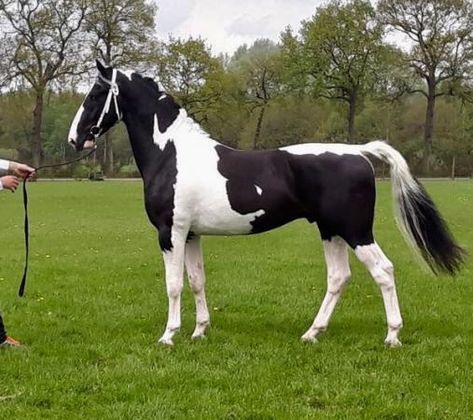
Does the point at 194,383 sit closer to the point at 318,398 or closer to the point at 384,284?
the point at 318,398

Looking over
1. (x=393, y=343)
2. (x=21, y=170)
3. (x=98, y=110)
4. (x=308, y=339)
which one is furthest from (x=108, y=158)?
(x=393, y=343)

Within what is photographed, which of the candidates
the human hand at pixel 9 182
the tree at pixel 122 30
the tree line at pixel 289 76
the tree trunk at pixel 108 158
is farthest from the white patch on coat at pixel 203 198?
the tree trunk at pixel 108 158

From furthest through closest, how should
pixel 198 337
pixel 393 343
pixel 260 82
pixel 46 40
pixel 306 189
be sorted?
pixel 260 82, pixel 46 40, pixel 198 337, pixel 306 189, pixel 393 343

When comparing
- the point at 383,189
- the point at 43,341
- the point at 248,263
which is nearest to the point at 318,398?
the point at 43,341

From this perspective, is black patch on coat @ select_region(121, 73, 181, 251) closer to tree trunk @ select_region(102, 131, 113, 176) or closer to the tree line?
the tree line

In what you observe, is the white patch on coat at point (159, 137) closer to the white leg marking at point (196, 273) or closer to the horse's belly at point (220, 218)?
the horse's belly at point (220, 218)

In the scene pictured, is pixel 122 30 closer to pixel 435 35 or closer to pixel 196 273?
pixel 435 35

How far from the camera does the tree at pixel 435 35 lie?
2067 inches

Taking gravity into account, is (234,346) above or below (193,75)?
below

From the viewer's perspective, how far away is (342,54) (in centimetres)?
5316

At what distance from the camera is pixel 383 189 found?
36.4 meters

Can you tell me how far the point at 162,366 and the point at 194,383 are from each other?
0.58m

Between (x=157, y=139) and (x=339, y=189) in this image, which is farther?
(x=157, y=139)

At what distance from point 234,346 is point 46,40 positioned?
45.5 metres
